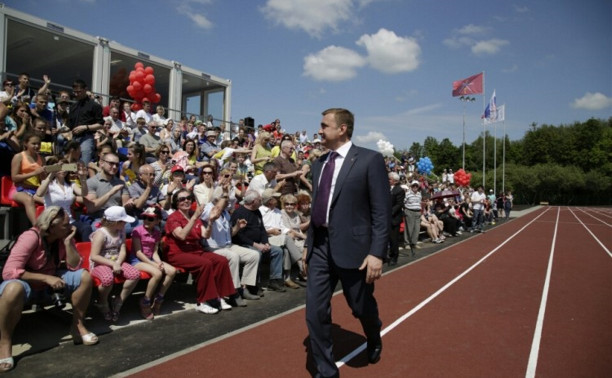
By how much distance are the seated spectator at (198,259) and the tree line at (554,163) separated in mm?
61035

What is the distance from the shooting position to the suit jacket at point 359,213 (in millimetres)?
3207

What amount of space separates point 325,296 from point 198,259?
109 inches

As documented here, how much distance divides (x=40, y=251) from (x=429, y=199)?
14.0 metres

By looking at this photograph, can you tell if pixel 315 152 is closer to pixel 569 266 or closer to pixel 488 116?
pixel 569 266

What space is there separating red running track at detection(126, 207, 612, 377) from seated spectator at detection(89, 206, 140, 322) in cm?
134

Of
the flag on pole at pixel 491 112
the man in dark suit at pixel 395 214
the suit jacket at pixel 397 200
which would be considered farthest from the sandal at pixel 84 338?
the flag on pole at pixel 491 112

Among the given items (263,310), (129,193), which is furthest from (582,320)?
(129,193)

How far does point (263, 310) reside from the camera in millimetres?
5715

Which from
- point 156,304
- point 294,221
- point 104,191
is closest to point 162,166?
point 104,191

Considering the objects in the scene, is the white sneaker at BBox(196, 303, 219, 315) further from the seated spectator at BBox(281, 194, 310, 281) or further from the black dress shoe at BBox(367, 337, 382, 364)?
the black dress shoe at BBox(367, 337, 382, 364)

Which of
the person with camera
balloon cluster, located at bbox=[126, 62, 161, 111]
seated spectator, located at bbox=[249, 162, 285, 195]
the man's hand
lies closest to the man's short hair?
the man's hand

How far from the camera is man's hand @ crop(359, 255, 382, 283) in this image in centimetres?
313

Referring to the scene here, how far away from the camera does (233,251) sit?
614cm

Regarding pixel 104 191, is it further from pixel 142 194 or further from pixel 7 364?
pixel 7 364
